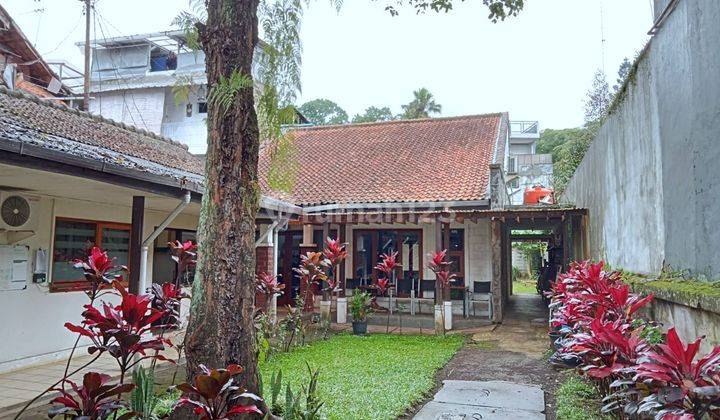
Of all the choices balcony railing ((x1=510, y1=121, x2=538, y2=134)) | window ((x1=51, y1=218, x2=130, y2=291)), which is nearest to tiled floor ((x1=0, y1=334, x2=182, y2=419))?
window ((x1=51, y1=218, x2=130, y2=291))

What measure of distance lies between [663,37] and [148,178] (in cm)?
544

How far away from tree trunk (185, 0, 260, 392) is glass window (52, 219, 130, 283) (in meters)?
4.86

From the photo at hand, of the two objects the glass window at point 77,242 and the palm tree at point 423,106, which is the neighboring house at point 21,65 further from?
the palm tree at point 423,106

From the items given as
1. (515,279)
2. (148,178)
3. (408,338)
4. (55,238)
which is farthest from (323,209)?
(515,279)

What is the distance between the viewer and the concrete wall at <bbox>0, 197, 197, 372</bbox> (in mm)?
6273

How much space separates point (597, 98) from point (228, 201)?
50.3ft

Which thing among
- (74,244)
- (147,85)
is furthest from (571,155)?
(147,85)

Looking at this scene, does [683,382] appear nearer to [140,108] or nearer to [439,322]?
[439,322]

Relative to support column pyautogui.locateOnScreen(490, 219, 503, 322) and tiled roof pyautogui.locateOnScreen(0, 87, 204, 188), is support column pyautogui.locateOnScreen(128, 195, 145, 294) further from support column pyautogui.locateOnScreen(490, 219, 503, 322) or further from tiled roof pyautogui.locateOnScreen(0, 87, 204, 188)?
support column pyautogui.locateOnScreen(490, 219, 503, 322)

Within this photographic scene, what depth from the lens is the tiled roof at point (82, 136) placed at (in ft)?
14.5

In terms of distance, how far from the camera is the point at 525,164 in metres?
28.8

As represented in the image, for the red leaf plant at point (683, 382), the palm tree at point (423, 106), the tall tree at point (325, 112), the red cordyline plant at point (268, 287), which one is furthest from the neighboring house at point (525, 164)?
the red leaf plant at point (683, 382)

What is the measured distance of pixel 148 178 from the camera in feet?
17.3

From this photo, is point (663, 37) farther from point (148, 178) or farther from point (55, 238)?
point (55, 238)
